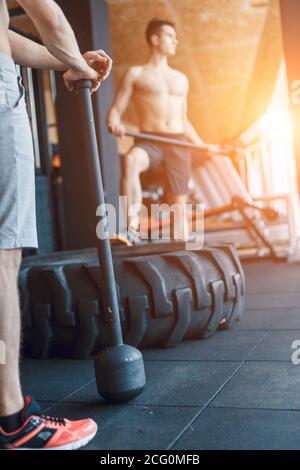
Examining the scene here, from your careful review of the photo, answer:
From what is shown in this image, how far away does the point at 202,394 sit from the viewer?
1621 mm

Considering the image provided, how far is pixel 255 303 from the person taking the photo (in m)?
3.20

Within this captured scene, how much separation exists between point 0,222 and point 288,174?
5148 millimetres

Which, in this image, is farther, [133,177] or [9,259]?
[133,177]

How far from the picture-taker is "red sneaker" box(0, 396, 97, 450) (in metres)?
1.27

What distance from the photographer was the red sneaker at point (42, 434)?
1269 millimetres

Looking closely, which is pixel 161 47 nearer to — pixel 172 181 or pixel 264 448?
pixel 172 181

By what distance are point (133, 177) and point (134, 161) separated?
0.12 m

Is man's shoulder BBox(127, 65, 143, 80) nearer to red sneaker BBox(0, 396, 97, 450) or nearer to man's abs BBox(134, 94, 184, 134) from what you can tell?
man's abs BBox(134, 94, 184, 134)

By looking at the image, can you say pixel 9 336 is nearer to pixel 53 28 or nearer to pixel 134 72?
pixel 53 28

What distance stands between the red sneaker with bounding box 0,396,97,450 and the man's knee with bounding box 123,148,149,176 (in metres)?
3.06

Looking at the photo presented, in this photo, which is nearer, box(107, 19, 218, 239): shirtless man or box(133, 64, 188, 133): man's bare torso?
box(107, 19, 218, 239): shirtless man

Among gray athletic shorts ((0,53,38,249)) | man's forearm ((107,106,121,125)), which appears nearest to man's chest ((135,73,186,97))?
man's forearm ((107,106,121,125))

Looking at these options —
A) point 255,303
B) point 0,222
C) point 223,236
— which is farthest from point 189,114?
point 0,222

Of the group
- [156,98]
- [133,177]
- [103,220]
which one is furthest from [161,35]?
[103,220]
